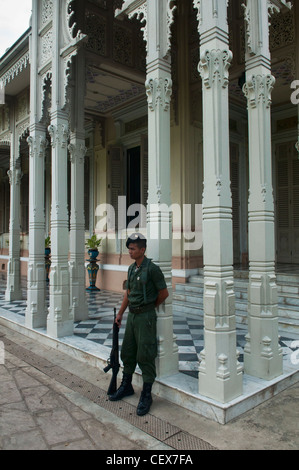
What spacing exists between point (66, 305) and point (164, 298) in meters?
2.48

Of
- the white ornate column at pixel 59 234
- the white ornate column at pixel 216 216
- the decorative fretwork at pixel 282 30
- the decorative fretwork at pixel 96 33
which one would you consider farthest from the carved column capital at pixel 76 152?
the decorative fretwork at pixel 282 30

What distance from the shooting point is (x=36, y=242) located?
6.29 m

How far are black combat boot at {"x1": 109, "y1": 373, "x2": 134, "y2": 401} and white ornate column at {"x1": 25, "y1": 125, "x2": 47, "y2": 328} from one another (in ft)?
9.50

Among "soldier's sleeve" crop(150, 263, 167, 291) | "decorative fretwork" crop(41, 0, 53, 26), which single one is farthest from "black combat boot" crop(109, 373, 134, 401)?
"decorative fretwork" crop(41, 0, 53, 26)

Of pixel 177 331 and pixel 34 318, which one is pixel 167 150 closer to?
pixel 177 331

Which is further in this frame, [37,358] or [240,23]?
[240,23]

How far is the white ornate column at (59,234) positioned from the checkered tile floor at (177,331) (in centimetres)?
48

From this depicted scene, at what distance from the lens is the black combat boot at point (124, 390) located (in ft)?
11.9

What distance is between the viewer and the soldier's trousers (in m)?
3.47

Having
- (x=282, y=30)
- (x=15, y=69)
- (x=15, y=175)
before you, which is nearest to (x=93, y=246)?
(x=15, y=175)

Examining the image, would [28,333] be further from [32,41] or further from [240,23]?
[240,23]

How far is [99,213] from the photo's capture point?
1098 cm
